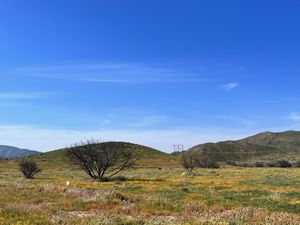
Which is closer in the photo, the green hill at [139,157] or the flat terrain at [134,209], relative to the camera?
the flat terrain at [134,209]

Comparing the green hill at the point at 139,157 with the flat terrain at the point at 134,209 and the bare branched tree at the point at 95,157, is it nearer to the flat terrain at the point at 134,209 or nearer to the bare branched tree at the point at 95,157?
the bare branched tree at the point at 95,157

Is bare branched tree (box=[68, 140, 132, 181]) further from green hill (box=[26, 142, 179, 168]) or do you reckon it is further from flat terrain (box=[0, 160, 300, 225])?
green hill (box=[26, 142, 179, 168])

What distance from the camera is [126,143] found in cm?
16350

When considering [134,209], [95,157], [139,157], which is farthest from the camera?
[139,157]

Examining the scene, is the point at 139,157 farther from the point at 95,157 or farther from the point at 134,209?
the point at 134,209

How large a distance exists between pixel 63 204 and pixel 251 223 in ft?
33.0

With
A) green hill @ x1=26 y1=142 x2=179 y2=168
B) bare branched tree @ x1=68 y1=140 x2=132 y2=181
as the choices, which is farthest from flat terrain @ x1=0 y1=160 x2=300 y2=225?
green hill @ x1=26 y1=142 x2=179 y2=168

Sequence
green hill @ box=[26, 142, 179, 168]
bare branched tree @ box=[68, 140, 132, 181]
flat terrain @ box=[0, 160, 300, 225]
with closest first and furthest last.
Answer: flat terrain @ box=[0, 160, 300, 225], bare branched tree @ box=[68, 140, 132, 181], green hill @ box=[26, 142, 179, 168]

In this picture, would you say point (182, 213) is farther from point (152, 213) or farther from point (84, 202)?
point (84, 202)

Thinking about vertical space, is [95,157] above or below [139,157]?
below

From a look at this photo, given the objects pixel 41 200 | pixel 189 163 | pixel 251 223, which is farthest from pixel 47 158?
pixel 251 223

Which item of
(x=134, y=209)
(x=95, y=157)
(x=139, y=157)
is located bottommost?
(x=134, y=209)

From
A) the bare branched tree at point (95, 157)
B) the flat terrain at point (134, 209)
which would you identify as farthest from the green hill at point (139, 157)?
the flat terrain at point (134, 209)

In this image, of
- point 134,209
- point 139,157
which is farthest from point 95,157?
point 139,157
